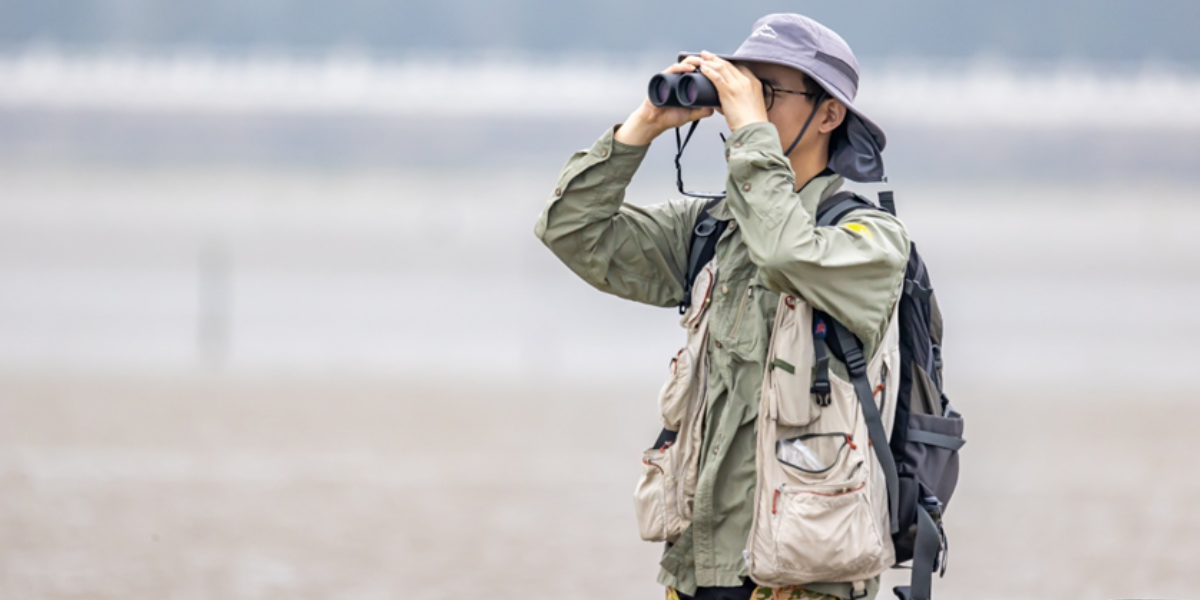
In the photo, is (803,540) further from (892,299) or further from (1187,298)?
(1187,298)

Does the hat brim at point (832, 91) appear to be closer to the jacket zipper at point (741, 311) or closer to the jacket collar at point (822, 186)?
the jacket collar at point (822, 186)

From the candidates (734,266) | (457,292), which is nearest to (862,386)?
(734,266)

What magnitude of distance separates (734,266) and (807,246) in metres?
0.26

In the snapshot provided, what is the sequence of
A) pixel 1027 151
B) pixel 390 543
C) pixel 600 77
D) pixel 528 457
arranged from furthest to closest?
pixel 600 77 < pixel 1027 151 < pixel 528 457 < pixel 390 543

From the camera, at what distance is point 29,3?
3484cm

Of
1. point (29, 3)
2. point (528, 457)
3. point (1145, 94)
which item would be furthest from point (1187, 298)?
point (29, 3)

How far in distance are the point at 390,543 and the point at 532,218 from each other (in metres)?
21.5

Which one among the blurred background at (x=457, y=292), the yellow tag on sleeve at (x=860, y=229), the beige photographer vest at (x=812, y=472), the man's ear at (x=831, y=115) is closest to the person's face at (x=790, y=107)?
the man's ear at (x=831, y=115)

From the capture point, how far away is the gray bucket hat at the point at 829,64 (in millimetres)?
2277

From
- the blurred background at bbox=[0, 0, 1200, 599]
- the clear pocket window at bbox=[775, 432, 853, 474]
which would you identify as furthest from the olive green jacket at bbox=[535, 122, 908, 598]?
the blurred background at bbox=[0, 0, 1200, 599]

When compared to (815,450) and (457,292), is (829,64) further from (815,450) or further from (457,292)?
(457,292)

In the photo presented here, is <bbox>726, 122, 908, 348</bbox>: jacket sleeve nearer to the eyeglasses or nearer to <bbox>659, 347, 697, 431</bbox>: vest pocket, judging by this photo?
the eyeglasses

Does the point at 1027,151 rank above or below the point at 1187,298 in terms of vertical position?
above

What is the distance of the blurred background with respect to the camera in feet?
19.9
